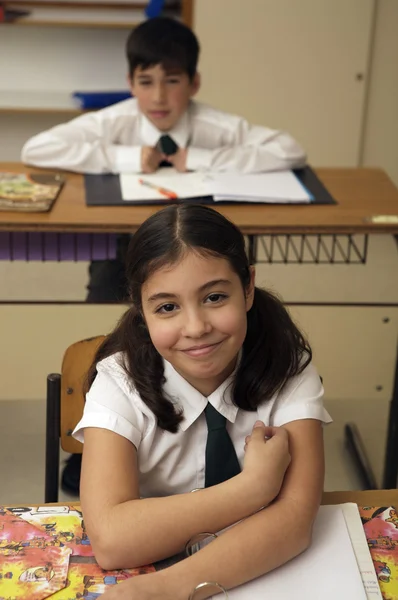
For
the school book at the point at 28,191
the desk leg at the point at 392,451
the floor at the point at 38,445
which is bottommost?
the floor at the point at 38,445

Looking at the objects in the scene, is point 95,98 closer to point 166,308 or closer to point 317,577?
point 166,308

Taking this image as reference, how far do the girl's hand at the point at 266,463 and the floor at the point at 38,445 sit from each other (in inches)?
48.2

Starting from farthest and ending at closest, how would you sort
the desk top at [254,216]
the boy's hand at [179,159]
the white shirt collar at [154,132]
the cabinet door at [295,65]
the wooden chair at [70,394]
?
the cabinet door at [295,65] → the white shirt collar at [154,132] → the boy's hand at [179,159] → the desk top at [254,216] → the wooden chair at [70,394]

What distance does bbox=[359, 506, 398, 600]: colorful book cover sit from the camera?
1.05 metres

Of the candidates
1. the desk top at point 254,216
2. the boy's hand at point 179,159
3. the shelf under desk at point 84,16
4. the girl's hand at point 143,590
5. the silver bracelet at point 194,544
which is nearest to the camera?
the girl's hand at point 143,590

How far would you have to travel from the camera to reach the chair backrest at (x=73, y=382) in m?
1.54

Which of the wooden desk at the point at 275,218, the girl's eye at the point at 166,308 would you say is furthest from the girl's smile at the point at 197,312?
the wooden desk at the point at 275,218

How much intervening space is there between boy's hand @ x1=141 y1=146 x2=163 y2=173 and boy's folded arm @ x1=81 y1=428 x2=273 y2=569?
1.41 meters

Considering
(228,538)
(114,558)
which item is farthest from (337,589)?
(114,558)

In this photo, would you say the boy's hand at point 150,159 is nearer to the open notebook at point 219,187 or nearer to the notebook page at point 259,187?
the open notebook at point 219,187

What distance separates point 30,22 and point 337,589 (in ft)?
11.8

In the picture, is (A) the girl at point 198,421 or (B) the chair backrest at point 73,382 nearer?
(A) the girl at point 198,421

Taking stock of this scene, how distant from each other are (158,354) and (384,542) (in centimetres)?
42

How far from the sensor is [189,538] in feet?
3.58
